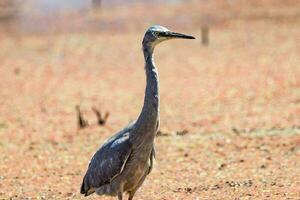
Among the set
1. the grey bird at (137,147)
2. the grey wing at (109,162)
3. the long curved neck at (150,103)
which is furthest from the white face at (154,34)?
the grey wing at (109,162)

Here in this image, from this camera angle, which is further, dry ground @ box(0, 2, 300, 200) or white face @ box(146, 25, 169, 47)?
dry ground @ box(0, 2, 300, 200)

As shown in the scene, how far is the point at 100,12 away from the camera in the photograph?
40625 millimetres

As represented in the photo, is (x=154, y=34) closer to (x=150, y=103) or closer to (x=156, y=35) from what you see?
(x=156, y=35)

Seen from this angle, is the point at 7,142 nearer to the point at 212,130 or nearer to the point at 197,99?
the point at 212,130

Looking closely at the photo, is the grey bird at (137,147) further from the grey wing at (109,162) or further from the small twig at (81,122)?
the small twig at (81,122)

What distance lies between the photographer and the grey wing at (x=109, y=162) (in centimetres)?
863

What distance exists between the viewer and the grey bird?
28.0ft

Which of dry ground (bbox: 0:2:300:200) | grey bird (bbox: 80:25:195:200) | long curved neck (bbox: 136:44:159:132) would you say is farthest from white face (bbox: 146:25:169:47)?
dry ground (bbox: 0:2:300:200)

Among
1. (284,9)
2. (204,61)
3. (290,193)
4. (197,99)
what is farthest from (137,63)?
(290,193)

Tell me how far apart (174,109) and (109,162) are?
932cm

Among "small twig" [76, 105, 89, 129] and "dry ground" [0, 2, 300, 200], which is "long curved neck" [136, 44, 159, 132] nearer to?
"dry ground" [0, 2, 300, 200]

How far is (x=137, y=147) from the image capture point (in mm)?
8617

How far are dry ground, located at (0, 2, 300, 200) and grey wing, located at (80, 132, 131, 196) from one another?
42.2 inches

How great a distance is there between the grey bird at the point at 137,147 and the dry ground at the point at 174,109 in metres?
1.14
